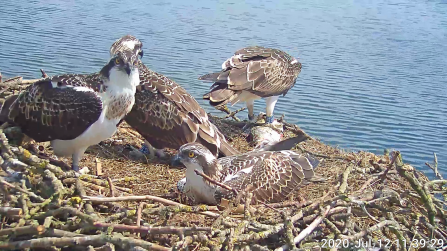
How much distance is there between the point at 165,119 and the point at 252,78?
2.52 meters

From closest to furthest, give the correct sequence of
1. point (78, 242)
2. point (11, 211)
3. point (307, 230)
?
point (78, 242)
point (11, 211)
point (307, 230)

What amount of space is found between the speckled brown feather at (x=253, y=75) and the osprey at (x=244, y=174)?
8.21 feet

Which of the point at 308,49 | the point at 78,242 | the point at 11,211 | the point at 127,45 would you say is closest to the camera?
the point at 78,242

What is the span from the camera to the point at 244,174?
18.3ft

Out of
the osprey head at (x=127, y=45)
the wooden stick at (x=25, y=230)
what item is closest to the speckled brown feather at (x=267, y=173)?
the wooden stick at (x=25, y=230)

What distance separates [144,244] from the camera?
3969mm

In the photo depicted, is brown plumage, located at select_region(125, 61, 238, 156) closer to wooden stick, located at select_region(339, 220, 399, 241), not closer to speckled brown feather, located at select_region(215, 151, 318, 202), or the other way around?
speckled brown feather, located at select_region(215, 151, 318, 202)

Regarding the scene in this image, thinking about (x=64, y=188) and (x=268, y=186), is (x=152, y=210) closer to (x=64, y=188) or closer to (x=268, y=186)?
(x=64, y=188)

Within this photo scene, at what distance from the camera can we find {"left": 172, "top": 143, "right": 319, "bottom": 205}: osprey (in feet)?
17.6

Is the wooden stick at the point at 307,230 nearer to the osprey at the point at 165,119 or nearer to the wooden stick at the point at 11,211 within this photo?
the wooden stick at the point at 11,211

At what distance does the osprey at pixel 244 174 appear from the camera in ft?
17.6

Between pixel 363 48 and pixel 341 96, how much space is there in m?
4.52

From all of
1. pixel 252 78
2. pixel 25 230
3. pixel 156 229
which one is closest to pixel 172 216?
pixel 156 229

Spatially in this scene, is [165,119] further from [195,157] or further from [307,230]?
[307,230]
